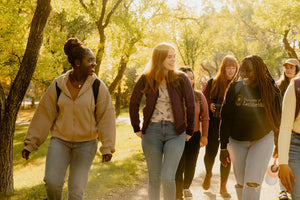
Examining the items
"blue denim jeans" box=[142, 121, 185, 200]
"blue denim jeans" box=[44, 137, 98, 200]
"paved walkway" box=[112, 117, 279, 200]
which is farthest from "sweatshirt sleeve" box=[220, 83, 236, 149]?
"paved walkway" box=[112, 117, 279, 200]

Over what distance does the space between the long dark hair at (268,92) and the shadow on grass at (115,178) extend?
346cm

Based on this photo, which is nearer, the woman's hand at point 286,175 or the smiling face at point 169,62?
the woman's hand at point 286,175

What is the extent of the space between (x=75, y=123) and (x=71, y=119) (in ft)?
0.21

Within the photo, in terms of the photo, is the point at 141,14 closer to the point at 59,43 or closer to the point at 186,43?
the point at 59,43

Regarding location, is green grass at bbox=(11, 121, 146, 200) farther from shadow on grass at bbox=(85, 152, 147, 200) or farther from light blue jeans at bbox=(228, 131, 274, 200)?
light blue jeans at bbox=(228, 131, 274, 200)

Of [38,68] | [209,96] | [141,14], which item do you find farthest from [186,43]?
[209,96]

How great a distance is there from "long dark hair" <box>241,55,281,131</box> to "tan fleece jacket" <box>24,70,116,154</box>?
5.92 ft

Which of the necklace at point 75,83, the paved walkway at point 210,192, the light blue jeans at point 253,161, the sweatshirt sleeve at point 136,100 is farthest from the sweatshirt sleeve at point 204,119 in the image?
the necklace at point 75,83

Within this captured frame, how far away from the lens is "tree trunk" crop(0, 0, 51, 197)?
20.1ft

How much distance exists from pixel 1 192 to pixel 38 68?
11486 mm

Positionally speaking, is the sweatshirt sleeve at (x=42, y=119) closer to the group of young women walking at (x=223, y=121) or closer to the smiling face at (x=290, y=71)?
the group of young women walking at (x=223, y=121)

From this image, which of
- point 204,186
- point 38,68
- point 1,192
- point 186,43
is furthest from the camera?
point 186,43

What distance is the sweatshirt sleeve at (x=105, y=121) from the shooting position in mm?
Result: 3734

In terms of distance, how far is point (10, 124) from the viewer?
6.77 metres
